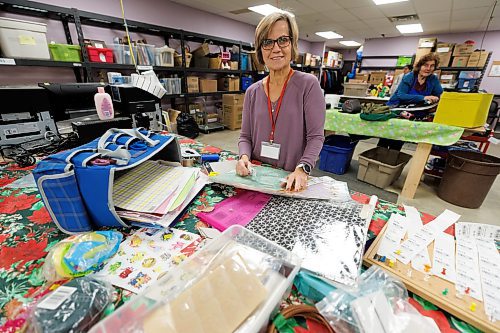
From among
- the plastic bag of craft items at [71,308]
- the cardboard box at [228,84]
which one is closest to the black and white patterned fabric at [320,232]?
the plastic bag of craft items at [71,308]

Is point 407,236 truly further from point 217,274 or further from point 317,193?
point 217,274

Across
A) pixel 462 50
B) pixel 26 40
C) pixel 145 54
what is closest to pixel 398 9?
pixel 462 50

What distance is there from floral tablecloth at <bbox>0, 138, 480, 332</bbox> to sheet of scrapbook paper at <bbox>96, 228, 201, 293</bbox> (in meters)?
0.03

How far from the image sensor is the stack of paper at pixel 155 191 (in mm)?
660

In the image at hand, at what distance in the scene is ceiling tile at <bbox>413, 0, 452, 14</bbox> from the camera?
391 cm

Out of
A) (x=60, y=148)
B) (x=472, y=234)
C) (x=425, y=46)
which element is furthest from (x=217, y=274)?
(x=425, y=46)

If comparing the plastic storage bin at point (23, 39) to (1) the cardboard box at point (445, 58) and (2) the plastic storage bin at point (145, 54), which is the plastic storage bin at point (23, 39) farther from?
(1) the cardboard box at point (445, 58)

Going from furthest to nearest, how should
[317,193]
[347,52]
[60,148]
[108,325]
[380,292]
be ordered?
[347,52] < [60,148] < [317,193] < [380,292] < [108,325]

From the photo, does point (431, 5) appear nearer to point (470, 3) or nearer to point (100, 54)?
point (470, 3)

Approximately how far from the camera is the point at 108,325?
35cm

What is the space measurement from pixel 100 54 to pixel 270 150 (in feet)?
10.8

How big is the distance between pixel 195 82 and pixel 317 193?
4279mm

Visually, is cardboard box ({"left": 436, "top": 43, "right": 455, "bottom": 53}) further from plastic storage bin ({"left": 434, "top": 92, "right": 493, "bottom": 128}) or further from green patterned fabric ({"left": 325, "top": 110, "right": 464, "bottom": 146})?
green patterned fabric ({"left": 325, "top": 110, "right": 464, "bottom": 146})

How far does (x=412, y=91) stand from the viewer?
9.29 feet
